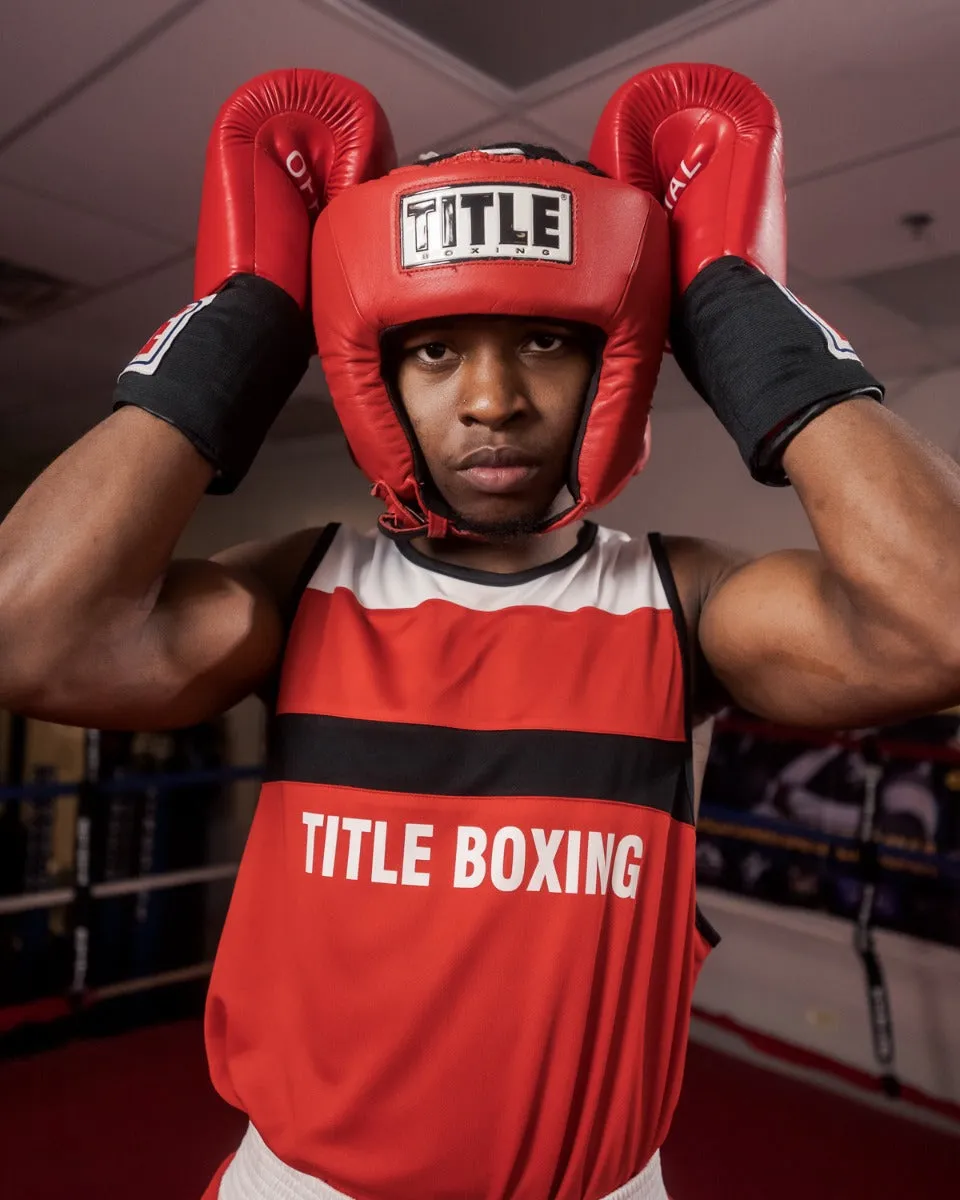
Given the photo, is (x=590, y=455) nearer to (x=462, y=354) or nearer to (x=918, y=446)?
(x=462, y=354)

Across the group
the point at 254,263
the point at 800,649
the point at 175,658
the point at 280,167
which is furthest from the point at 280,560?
the point at 800,649

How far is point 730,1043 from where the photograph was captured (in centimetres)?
331

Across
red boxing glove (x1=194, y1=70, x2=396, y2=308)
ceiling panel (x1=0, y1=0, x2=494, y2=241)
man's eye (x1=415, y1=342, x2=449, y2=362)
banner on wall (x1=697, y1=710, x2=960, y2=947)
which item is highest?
ceiling panel (x1=0, y1=0, x2=494, y2=241)

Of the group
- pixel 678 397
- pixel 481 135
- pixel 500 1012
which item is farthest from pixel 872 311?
pixel 500 1012

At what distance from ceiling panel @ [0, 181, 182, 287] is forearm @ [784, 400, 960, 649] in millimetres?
2293

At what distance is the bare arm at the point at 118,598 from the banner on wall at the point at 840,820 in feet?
8.00

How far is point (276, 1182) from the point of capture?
0.84 m

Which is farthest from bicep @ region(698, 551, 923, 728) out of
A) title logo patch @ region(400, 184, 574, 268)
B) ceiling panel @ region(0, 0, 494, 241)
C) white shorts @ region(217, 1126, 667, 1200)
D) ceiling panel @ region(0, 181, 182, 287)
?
ceiling panel @ region(0, 181, 182, 287)

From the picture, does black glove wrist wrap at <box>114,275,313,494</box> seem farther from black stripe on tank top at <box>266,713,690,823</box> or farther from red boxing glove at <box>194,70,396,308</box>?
black stripe on tank top at <box>266,713,690,823</box>

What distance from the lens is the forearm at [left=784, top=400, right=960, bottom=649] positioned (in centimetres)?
70

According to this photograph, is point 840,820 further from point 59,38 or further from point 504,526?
point 59,38

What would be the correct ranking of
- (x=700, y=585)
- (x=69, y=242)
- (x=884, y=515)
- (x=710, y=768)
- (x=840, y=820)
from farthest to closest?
(x=710, y=768), (x=840, y=820), (x=69, y=242), (x=700, y=585), (x=884, y=515)

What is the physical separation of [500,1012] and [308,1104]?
0.19 metres

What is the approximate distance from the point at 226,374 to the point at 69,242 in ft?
7.11
